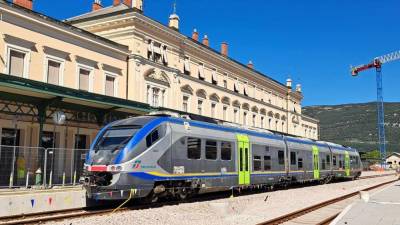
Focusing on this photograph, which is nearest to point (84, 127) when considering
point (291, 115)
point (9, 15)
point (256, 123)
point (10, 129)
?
point (10, 129)

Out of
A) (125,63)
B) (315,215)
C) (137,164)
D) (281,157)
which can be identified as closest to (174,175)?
(137,164)

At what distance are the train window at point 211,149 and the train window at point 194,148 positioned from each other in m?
A: 0.59

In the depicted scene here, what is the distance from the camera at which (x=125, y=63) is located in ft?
106

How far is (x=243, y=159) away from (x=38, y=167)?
31.2ft

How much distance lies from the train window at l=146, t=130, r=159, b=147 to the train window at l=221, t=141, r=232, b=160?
4659 mm

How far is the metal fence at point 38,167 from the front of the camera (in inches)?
611

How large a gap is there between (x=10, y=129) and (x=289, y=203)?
1497 centimetres

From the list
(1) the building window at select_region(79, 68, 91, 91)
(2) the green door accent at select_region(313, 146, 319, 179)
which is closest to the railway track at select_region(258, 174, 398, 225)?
(2) the green door accent at select_region(313, 146, 319, 179)

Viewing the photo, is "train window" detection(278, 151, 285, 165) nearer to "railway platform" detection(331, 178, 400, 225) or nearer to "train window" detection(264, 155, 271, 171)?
"train window" detection(264, 155, 271, 171)

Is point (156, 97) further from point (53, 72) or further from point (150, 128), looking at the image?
point (150, 128)

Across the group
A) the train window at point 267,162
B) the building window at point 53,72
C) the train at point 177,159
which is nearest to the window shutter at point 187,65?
the building window at point 53,72

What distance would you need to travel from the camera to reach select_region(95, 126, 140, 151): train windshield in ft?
50.4

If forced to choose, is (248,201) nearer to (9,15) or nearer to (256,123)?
(9,15)

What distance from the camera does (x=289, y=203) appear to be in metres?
19.1
